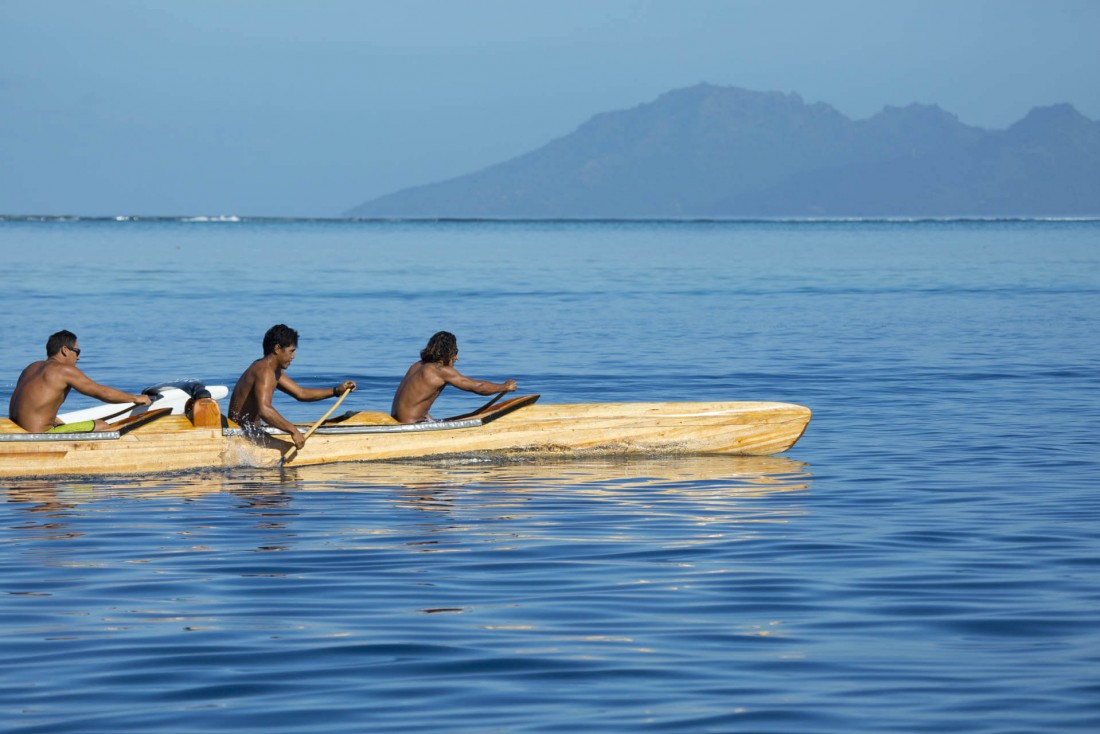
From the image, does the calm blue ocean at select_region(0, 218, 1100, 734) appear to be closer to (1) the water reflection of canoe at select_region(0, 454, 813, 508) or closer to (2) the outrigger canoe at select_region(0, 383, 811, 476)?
(1) the water reflection of canoe at select_region(0, 454, 813, 508)

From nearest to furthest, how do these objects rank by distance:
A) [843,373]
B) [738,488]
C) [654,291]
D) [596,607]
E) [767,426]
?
[596,607], [738,488], [767,426], [843,373], [654,291]

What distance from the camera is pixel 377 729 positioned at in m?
7.20

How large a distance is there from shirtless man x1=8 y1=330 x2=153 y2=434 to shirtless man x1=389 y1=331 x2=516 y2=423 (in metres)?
2.83

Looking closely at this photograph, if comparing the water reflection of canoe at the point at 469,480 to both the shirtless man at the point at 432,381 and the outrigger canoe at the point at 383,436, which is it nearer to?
the outrigger canoe at the point at 383,436

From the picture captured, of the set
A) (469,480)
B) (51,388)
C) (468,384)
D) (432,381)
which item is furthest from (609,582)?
(51,388)

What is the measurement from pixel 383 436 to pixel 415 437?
0.34 metres

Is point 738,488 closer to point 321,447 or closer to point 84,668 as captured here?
point 321,447

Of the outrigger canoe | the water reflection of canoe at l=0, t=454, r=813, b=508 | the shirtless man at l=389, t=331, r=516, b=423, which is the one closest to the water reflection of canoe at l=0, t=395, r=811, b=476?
the outrigger canoe

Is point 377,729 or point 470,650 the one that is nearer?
point 377,729

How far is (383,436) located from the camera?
631 inches

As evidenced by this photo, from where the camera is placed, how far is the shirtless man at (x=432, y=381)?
631 inches

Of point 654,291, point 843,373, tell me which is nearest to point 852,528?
point 843,373

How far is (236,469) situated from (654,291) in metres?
40.2

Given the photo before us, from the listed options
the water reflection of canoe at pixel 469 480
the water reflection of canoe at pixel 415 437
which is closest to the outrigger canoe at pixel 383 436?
the water reflection of canoe at pixel 415 437
